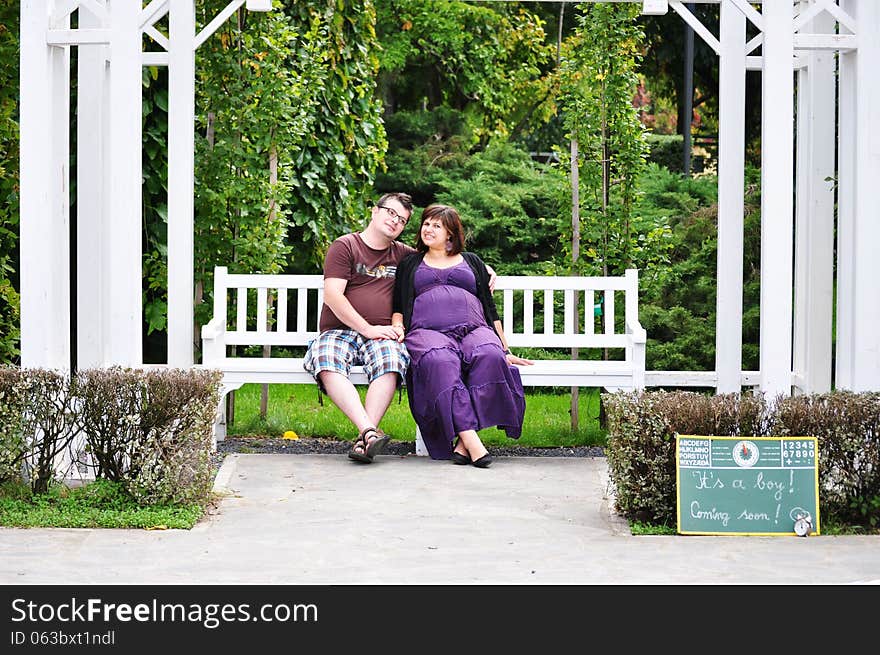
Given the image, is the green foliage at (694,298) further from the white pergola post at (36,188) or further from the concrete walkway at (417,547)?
the white pergola post at (36,188)

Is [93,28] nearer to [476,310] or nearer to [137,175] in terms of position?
[137,175]

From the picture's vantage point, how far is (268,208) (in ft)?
28.0

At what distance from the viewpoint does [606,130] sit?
336 inches

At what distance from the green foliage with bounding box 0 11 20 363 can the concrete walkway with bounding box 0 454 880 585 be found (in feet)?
8.46

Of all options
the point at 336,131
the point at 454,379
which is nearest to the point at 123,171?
the point at 454,379

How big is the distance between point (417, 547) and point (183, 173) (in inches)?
115

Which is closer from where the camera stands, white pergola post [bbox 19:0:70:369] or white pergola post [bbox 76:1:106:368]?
white pergola post [bbox 19:0:70:369]

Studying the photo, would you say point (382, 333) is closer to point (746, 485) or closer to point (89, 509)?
point (89, 509)

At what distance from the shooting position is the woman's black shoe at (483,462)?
275 inches

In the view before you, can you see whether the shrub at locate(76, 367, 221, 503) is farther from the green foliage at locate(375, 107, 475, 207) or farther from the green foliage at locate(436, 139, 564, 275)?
the green foliage at locate(375, 107, 475, 207)

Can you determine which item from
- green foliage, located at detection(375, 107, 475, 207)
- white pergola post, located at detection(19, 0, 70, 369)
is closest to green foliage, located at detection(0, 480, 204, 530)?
white pergola post, located at detection(19, 0, 70, 369)

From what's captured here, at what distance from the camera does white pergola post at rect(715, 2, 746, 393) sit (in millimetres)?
6828

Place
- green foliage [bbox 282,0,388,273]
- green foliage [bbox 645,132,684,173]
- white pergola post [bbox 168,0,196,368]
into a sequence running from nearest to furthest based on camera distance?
white pergola post [bbox 168,0,196,368]
green foliage [bbox 282,0,388,273]
green foliage [bbox 645,132,684,173]

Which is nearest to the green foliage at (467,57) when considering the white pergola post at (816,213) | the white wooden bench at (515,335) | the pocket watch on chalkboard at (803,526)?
the white wooden bench at (515,335)
